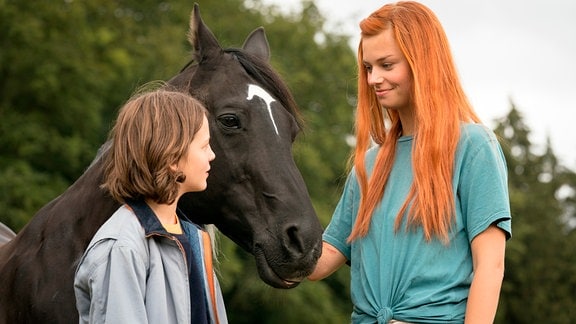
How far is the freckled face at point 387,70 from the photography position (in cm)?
340

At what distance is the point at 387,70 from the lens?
3.43 meters

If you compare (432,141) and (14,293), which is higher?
(432,141)

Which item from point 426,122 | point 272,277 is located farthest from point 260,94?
point 426,122

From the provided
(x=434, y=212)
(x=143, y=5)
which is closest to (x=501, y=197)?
(x=434, y=212)

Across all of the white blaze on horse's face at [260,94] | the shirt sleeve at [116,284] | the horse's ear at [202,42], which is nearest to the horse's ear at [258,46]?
the horse's ear at [202,42]

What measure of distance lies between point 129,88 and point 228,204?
17.1 metres

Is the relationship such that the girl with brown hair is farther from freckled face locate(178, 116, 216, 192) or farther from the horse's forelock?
the horse's forelock

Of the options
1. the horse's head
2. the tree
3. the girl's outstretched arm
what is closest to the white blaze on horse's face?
the horse's head

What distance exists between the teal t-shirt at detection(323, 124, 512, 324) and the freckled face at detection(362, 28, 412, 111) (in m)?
0.23

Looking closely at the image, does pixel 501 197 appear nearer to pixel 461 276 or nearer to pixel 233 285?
pixel 461 276

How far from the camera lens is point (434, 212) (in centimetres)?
322

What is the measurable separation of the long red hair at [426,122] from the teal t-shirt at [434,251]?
0.04 meters

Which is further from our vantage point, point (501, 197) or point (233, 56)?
point (233, 56)

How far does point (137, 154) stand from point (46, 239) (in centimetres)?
100
